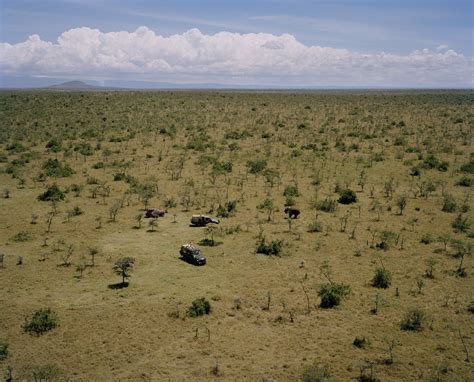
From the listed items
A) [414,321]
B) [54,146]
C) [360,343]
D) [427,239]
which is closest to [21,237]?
[360,343]

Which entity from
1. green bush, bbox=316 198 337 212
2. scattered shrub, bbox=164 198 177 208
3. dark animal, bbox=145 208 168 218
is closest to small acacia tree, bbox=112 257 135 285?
dark animal, bbox=145 208 168 218

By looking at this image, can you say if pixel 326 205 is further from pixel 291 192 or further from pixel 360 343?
pixel 360 343

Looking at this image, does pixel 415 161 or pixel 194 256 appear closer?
pixel 194 256

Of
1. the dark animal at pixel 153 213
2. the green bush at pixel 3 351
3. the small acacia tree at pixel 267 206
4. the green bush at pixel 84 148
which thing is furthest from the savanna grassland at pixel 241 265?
the dark animal at pixel 153 213

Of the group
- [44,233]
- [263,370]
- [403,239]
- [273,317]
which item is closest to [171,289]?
[273,317]

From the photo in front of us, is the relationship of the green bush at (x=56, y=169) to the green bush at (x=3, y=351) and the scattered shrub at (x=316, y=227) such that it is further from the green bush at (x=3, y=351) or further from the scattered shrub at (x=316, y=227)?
the green bush at (x=3, y=351)

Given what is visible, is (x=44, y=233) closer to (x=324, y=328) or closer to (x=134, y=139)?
(x=324, y=328)

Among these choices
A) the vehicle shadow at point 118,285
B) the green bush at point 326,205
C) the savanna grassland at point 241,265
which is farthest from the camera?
the green bush at point 326,205

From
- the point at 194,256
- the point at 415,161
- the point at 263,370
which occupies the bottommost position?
the point at 263,370
